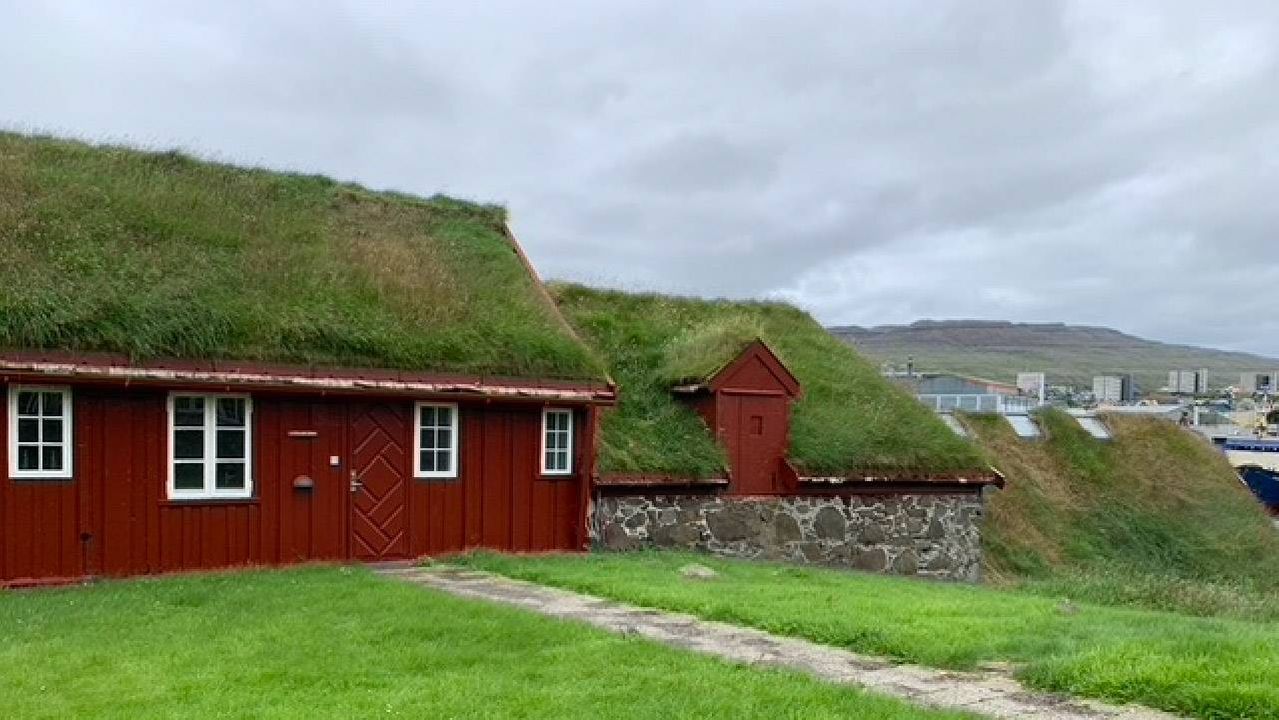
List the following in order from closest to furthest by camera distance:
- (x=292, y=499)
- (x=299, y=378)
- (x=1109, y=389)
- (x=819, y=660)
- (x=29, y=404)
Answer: (x=819, y=660) < (x=29, y=404) < (x=299, y=378) < (x=292, y=499) < (x=1109, y=389)

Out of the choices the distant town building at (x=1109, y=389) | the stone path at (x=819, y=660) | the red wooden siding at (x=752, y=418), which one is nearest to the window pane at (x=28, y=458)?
the stone path at (x=819, y=660)

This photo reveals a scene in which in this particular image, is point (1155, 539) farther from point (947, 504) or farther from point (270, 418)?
point (270, 418)

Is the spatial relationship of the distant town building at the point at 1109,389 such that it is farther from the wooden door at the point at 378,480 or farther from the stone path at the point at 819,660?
the stone path at the point at 819,660

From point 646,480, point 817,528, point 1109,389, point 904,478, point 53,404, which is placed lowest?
point 1109,389

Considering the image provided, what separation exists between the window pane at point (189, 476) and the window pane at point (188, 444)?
0.11 metres

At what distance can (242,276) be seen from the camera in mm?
13891

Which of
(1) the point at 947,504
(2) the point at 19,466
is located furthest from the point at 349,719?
(1) the point at 947,504

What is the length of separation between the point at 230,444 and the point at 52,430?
74.5 inches

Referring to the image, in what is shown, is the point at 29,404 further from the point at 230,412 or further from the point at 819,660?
the point at 819,660

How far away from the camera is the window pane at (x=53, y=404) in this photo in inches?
477

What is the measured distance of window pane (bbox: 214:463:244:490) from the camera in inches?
522

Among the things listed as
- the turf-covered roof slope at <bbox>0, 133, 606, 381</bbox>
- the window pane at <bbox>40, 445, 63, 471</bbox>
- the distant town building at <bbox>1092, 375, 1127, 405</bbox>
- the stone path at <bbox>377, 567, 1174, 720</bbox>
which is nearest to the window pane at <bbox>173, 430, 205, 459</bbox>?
the turf-covered roof slope at <bbox>0, 133, 606, 381</bbox>

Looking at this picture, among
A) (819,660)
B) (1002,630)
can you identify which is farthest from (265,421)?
(1002,630)

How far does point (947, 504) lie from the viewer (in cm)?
1927
